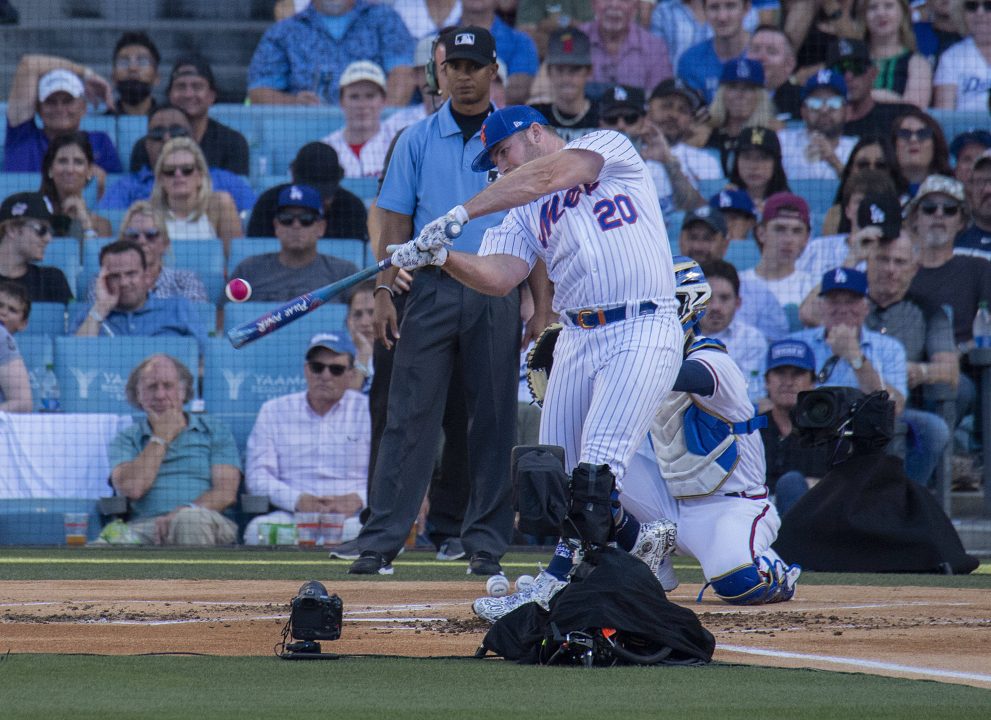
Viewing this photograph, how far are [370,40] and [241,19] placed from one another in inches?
91.8

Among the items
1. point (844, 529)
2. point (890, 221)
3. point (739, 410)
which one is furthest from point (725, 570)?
point (890, 221)

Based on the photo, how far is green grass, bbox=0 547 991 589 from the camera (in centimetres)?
666

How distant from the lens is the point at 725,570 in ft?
17.2

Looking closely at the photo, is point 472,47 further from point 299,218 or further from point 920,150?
point 920,150

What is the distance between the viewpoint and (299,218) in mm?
9984

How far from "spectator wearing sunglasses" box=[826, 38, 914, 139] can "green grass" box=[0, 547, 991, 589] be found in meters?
4.56

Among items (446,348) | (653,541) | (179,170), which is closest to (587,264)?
(653,541)

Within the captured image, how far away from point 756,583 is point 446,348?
1.81 m

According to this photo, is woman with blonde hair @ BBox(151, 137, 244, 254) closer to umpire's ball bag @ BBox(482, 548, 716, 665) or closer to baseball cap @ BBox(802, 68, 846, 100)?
baseball cap @ BBox(802, 68, 846, 100)

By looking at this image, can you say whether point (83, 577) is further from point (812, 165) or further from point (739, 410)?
point (812, 165)

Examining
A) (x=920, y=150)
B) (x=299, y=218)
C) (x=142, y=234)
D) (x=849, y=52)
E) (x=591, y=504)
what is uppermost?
(x=849, y=52)

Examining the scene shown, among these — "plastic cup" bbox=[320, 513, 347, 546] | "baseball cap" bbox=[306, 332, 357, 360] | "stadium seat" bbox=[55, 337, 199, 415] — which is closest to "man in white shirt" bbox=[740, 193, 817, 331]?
"baseball cap" bbox=[306, 332, 357, 360]

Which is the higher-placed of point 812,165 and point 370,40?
point 370,40

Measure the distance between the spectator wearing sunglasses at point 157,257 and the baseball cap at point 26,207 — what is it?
1.78 ft
